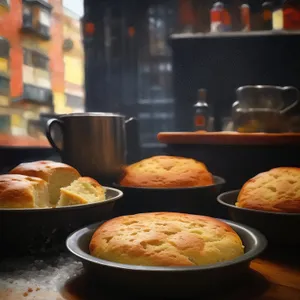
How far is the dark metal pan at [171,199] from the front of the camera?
0.98 metres

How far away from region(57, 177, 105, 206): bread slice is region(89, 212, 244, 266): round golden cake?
0.12 m

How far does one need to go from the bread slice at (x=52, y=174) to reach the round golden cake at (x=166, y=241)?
24cm

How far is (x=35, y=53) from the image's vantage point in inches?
133

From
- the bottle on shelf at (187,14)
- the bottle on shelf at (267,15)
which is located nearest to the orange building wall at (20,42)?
the bottle on shelf at (187,14)

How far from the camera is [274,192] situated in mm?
818

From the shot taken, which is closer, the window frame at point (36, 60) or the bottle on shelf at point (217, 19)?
the bottle on shelf at point (217, 19)

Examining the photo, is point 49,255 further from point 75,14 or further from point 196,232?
point 75,14

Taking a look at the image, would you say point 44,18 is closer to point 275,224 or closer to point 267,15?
point 267,15

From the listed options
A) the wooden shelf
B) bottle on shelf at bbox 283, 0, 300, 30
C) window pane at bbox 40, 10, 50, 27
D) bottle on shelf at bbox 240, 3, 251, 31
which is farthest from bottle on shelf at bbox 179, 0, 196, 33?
window pane at bbox 40, 10, 50, 27

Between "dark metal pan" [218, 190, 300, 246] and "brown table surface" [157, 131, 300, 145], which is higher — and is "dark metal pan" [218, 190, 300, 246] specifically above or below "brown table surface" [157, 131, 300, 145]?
below

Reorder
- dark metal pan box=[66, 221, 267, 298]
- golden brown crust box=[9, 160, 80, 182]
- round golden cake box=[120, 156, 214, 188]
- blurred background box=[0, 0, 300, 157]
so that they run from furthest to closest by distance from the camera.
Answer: blurred background box=[0, 0, 300, 157] < round golden cake box=[120, 156, 214, 188] < golden brown crust box=[9, 160, 80, 182] < dark metal pan box=[66, 221, 267, 298]

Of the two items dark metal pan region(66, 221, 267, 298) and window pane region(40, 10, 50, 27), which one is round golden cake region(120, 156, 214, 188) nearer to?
dark metal pan region(66, 221, 267, 298)

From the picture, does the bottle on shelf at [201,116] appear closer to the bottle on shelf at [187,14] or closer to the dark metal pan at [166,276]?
the bottle on shelf at [187,14]

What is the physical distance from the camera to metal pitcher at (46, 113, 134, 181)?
1.09m
